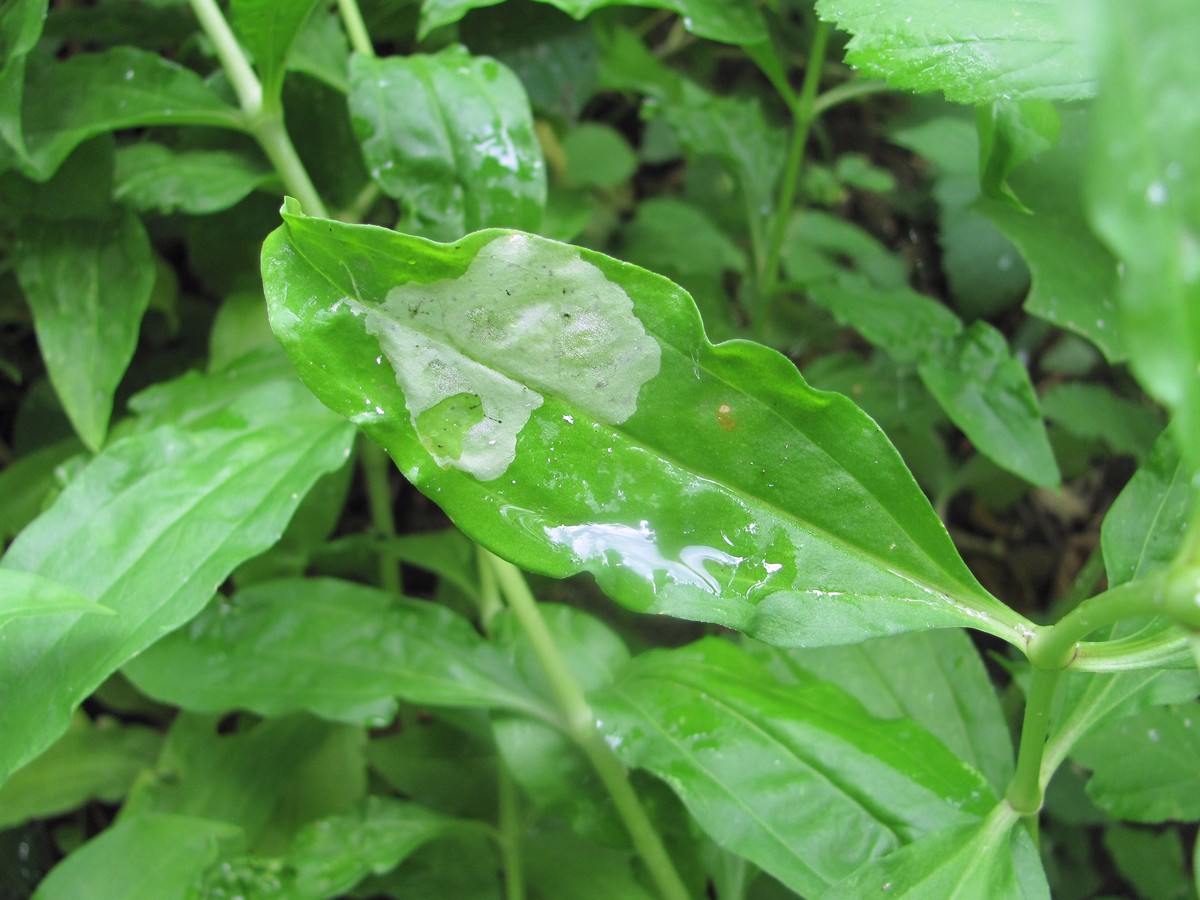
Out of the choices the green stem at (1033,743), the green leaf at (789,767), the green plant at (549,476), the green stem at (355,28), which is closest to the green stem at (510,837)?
the green plant at (549,476)

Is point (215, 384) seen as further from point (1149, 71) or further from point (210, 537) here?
point (1149, 71)

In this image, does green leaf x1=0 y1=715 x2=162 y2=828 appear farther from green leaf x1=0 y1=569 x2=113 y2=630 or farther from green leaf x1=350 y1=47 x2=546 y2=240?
green leaf x1=350 y1=47 x2=546 y2=240

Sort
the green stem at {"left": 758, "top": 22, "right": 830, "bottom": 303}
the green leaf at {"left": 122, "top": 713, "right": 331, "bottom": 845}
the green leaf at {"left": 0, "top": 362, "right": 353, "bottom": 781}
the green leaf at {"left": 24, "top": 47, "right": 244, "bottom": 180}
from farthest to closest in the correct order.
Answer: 1. the green stem at {"left": 758, "top": 22, "right": 830, "bottom": 303}
2. the green leaf at {"left": 122, "top": 713, "right": 331, "bottom": 845}
3. the green leaf at {"left": 24, "top": 47, "right": 244, "bottom": 180}
4. the green leaf at {"left": 0, "top": 362, "right": 353, "bottom": 781}

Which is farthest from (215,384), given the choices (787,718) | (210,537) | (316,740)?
(787,718)

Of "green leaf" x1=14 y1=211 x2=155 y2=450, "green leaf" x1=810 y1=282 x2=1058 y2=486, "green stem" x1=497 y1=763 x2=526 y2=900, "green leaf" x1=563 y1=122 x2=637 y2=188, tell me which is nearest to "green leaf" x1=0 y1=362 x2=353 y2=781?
"green leaf" x1=14 y1=211 x2=155 y2=450

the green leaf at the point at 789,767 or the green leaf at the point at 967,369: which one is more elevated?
the green leaf at the point at 967,369

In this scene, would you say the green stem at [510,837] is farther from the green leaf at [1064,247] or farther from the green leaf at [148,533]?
the green leaf at [1064,247]

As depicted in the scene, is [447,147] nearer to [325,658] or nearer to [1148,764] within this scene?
[325,658]
